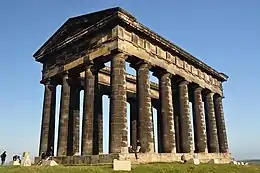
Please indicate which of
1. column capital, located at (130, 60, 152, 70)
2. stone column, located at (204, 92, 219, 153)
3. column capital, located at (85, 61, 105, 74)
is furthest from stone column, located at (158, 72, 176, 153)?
stone column, located at (204, 92, 219, 153)

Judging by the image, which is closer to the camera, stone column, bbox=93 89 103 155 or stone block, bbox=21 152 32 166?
stone block, bbox=21 152 32 166

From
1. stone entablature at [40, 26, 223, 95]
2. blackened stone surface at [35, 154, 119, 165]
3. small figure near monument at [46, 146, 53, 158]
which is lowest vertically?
blackened stone surface at [35, 154, 119, 165]

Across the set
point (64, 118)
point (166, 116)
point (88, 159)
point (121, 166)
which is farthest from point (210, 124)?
point (121, 166)

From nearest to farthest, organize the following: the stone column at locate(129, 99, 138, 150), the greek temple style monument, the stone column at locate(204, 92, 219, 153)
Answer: the greek temple style monument < the stone column at locate(204, 92, 219, 153) < the stone column at locate(129, 99, 138, 150)

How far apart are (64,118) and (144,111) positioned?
943 cm

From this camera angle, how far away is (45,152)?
32438 millimetres

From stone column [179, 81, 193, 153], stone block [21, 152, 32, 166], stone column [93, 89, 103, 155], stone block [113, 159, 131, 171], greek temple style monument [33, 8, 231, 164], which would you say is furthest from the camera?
stone column [179, 81, 193, 153]

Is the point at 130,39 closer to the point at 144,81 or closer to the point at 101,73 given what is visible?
the point at 144,81

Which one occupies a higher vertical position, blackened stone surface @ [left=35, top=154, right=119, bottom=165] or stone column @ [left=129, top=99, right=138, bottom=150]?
stone column @ [left=129, top=99, right=138, bottom=150]

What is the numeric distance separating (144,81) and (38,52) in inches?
632

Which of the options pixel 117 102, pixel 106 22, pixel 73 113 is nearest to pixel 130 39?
pixel 106 22

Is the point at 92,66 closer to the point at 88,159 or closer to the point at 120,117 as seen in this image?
the point at 120,117

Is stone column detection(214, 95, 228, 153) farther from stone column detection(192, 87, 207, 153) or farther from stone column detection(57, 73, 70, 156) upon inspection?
stone column detection(57, 73, 70, 156)

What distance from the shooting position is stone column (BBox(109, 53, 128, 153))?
24609 millimetres
